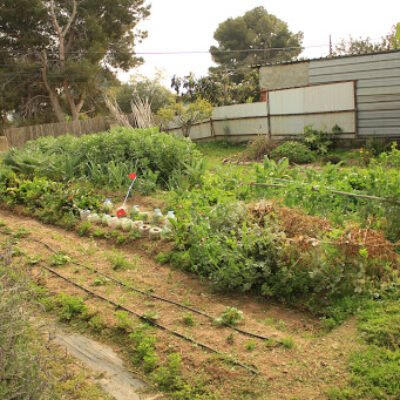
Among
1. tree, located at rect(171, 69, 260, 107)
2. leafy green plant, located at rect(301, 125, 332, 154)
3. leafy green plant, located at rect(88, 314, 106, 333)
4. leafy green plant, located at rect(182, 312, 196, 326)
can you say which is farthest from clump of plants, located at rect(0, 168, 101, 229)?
tree, located at rect(171, 69, 260, 107)

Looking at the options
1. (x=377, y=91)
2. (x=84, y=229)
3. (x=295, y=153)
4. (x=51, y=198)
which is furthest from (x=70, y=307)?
(x=377, y=91)

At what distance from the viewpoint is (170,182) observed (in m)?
7.58

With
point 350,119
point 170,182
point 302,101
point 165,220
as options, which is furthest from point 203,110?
point 165,220

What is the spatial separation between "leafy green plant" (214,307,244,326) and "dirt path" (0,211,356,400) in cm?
6

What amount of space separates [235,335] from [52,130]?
14442mm

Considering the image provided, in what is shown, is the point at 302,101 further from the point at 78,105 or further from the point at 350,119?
the point at 78,105

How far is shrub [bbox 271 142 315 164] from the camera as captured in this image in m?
10.6

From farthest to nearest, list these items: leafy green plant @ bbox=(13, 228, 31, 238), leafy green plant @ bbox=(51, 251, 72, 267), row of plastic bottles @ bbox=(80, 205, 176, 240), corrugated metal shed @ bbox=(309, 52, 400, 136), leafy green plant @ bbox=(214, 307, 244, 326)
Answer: corrugated metal shed @ bbox=(309, 52, 400, 136)
leafy green plant @ bbox=(13, 228, 31, 238)
row of plastic bottles @ bbox=(80, 205, 176, 240)
leafy green plant @ bbox=(51, 251, 72, 267)
leafy green plant @ bbox=(214, 307, 244, 326)

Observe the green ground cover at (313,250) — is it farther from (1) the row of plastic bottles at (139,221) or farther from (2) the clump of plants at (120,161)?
(2) the clump of plants at (120,161)

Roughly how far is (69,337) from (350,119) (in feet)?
32.4

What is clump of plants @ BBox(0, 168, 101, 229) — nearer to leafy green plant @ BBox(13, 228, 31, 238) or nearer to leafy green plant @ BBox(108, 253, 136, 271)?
leafy green plant @ BBox(13, 228, 31, 238)

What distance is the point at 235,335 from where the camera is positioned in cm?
325

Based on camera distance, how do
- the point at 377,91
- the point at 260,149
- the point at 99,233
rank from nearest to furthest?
the point at 99,233 → the point at 377,91 → the point at 260,149

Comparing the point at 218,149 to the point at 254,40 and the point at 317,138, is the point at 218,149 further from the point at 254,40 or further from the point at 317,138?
the point at 254,40
